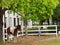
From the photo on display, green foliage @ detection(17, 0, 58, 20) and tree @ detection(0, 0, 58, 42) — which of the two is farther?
green foliage @ detection(17, 0, 58, 20)

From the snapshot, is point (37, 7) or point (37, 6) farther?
point (37, 7)

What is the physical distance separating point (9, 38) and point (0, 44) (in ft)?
18.5

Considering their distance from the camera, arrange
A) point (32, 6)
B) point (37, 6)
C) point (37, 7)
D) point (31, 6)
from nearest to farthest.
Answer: point (31, 6)
point (32, 6)
point (37, 6)
point (37, 7)

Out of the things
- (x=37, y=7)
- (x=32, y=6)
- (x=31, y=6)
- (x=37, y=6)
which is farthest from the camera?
(x=37, y=7)

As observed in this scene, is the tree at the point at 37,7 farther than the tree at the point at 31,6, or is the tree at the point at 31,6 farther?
the tree at the point at 37,7

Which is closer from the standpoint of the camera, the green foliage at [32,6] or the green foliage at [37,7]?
the green foliage at [32,6]

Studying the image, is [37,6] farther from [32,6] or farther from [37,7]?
[32,6]

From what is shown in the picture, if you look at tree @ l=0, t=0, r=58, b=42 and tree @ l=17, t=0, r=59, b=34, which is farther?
tree @ l=17, t=0, r=59, b=34

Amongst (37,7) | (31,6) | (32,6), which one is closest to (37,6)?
(37,7)

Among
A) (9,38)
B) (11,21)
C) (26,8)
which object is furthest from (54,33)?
(26,8)

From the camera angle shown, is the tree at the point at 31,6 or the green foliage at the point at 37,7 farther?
the green foliage at the point at 37,7

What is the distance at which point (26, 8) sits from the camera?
1916cm

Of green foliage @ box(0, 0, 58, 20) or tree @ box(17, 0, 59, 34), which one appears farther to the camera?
tree @ box(17, 0, 59, 34)

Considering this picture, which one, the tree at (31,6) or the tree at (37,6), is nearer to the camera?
the tree at (31,6)
